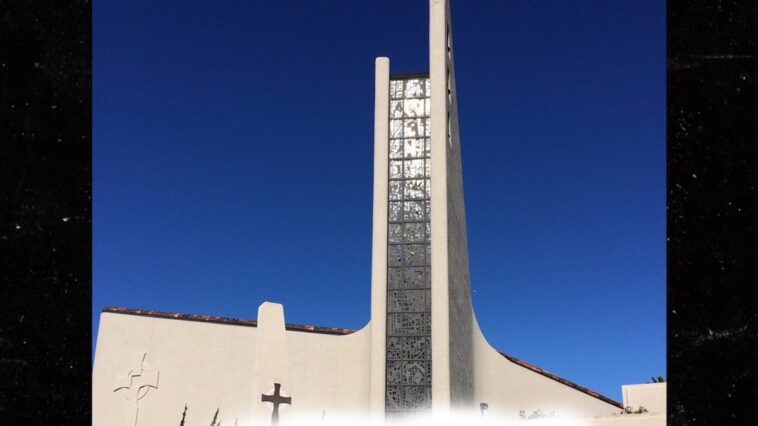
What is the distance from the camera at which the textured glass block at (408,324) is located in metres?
15.2

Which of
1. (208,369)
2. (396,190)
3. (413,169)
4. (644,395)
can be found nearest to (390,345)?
(396,190)

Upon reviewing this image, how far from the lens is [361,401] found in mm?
15547

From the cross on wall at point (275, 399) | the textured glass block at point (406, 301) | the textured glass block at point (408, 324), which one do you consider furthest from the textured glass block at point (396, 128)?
the cross on wall at point (275, 399)

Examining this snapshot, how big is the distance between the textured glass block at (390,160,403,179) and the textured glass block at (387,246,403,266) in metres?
1.57

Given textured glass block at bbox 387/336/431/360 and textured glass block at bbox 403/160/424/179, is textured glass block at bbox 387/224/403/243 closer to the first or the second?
textured glass block at bbox 403/160/424/179

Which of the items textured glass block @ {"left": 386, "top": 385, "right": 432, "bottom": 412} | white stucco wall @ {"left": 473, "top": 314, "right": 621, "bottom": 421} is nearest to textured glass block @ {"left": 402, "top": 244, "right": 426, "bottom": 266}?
textured glass block @ {"left": 386, "top": 385, "right": 432, "bottom": 412}

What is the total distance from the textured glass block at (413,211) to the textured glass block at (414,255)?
0.60 meters

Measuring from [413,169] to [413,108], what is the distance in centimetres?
144

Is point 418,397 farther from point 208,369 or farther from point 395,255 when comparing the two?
point 208,369

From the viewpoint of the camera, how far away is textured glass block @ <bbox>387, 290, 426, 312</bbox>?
15.3 metres
